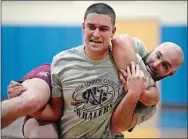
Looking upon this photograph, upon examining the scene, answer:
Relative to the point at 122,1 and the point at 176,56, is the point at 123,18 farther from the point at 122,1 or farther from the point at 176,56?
the point at 176,56

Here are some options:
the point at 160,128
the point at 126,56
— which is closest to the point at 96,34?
the point at 126,56

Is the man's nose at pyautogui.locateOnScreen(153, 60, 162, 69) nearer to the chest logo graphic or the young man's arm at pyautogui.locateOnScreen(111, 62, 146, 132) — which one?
the young man's arm at pyautogui.locateOnScreen(111, 62, 146, 132)

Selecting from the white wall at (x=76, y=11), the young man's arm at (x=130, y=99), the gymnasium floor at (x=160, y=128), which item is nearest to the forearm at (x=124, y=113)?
the young man's arm at (x=130, y=99)

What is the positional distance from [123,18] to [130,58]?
20.1 ft

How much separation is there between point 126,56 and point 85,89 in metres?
0.35

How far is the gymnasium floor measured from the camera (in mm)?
4741

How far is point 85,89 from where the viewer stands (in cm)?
234

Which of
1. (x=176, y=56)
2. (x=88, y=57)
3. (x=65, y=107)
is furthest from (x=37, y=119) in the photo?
(x=176, y=56)

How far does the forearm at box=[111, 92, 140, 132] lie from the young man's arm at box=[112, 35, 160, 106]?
0.09 m

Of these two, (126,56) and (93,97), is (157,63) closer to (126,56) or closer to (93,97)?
(126,56)

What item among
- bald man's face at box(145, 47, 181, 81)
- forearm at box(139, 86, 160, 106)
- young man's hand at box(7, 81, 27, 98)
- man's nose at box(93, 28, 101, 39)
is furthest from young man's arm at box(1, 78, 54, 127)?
bald man's face at box(145, 47, 181, 81)

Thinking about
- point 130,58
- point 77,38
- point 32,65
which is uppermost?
point 130,58

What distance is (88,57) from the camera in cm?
236

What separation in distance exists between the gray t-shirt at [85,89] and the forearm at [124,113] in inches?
2.0
